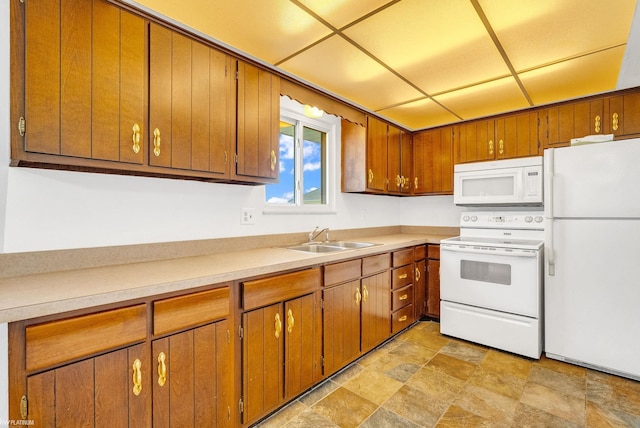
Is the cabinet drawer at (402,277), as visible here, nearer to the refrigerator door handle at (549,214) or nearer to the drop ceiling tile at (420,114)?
the refrigerator door handle at (549,214)

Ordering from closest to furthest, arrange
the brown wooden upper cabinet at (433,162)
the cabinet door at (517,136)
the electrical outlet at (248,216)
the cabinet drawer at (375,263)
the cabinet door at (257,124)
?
the cabinet door at (257,124), the electrical outlet at (248,216), the cabinet drawer at (375,263), the cabinet door at (517,136), the brown wooden upper cabinet at (433,162)

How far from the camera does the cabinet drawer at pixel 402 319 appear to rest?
280cm

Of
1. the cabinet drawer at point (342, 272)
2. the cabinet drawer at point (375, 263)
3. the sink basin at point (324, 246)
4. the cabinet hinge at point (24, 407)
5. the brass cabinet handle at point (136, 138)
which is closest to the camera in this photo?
the cabinet hinge at point (24, 407)

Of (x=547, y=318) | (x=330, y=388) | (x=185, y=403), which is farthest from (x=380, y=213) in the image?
(x=185, y=403)

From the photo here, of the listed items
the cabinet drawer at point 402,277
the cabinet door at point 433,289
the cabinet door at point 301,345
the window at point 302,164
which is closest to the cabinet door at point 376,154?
the window at point 302,164

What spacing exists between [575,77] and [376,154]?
170cm

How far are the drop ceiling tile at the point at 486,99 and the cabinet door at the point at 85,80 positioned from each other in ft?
8.22

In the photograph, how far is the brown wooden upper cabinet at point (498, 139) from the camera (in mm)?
3061

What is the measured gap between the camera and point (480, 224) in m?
3.25

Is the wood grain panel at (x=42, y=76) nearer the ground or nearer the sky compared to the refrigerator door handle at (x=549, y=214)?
nearer the sky

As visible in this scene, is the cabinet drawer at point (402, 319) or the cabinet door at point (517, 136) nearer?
the cabinet drawer at point (402, 319)

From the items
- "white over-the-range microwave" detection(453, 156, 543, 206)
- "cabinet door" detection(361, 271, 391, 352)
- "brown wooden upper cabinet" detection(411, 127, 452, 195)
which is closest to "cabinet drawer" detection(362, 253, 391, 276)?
"cabinet door" detection(361, 271, 391, 352)

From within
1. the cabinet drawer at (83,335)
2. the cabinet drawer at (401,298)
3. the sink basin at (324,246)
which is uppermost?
the sink basin at (324,246)

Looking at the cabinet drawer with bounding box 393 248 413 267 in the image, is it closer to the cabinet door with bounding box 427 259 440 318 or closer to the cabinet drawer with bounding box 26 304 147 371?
the cabinet door with bounding box 427 259 440 318
